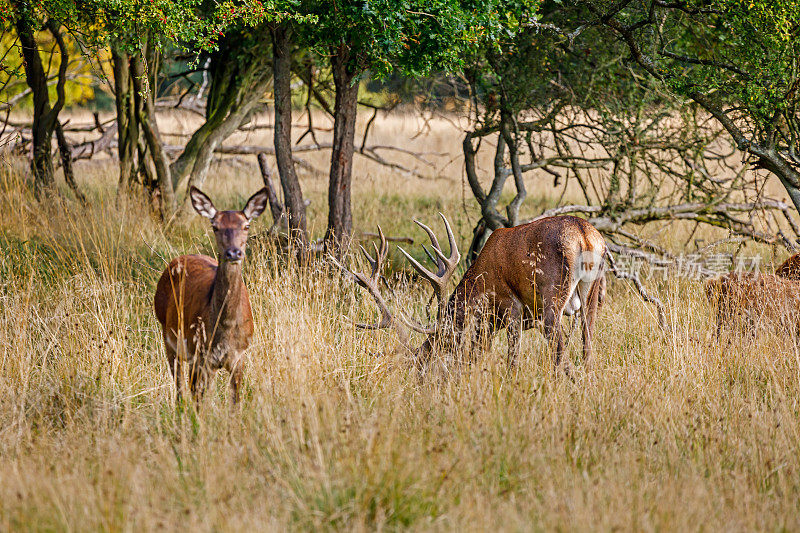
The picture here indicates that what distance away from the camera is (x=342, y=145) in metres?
7.80

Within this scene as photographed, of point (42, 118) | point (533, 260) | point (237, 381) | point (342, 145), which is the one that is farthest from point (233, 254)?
point (42, 118)

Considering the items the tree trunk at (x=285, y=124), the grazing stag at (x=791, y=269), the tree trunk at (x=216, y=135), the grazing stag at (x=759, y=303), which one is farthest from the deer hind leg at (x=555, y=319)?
the tree trunk at (x=216, y=135)

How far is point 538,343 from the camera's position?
611cm

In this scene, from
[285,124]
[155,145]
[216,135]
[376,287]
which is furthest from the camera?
[216,135]

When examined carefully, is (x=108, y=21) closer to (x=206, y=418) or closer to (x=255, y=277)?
(x=255, y=277)

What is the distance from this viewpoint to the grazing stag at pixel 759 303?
557cm

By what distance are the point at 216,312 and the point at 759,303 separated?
3875mm

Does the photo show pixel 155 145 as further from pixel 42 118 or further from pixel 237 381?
pixel 237 381

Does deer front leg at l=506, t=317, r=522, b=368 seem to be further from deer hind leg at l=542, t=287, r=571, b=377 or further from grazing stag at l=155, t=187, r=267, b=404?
grazing stag at l=155, t=187, r=267, b=404

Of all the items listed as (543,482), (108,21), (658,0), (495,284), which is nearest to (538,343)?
(495,284)

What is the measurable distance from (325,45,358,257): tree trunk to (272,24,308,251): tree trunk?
34 cm

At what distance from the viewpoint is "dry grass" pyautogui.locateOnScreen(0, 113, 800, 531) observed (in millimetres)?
3301

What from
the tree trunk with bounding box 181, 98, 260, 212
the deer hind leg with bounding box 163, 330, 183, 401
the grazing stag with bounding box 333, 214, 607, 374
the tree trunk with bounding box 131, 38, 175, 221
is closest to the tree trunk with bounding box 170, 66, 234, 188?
the tree trunk with bounding box 181, 98, 260, 212

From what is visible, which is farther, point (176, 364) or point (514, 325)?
point (514, 325)
